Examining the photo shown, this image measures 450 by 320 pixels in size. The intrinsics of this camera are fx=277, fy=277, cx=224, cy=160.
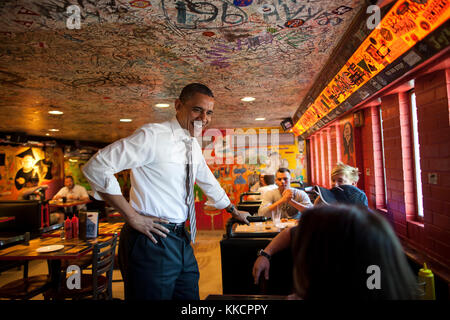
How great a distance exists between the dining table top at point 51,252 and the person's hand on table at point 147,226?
1803 mm

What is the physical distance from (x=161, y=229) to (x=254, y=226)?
170cm

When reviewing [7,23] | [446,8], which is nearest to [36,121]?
[7,23]

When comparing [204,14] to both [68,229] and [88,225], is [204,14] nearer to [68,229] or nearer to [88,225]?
[88,225]

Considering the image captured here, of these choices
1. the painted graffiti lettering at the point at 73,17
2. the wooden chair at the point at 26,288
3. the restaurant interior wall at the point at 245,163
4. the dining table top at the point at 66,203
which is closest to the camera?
the painted graffiti lettering at the point at 73,17

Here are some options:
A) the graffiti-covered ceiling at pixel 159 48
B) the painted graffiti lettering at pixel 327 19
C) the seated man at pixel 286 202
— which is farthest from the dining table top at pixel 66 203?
the painted graffiti lettering at pixel 327 19

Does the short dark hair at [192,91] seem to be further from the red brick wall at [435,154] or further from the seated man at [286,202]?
the seated man at [286,202]

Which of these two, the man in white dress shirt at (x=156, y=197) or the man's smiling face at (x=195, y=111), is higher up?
the man's smiling face at (x=195, y=111)

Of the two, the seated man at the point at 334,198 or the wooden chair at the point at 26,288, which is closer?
the seated man at the point at 334,198

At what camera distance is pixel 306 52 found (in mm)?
2631

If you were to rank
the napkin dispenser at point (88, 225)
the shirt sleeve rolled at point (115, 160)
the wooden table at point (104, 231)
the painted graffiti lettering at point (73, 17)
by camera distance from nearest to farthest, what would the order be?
1. the shirt sleeve rolled at point (115, 160)
2. the painted graffiti lettering at point (73, 17)
3. the napkin dispenser at point (88, 225)
4. the wooden table at point (104, 231)

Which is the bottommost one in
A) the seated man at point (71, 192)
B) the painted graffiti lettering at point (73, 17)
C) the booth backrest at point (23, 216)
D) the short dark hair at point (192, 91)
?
the booth backrest at point (23, 216)

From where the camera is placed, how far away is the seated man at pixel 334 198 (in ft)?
5.50

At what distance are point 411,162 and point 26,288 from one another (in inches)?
167

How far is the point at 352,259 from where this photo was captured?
704 mm
